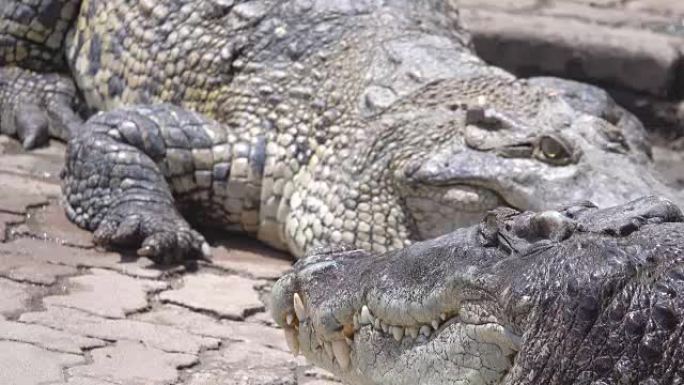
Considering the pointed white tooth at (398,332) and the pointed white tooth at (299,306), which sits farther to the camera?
the pointed white tooth at (299,306)

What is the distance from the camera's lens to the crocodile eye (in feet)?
17.8

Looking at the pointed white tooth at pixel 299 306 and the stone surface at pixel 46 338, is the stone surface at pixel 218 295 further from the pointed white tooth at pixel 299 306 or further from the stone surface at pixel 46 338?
the pointed white tooth at pixel 299 306

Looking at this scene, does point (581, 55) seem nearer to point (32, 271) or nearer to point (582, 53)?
point (582, 53)

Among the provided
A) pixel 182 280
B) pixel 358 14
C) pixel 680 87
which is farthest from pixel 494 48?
pixel 182 280

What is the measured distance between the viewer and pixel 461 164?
5.49 m

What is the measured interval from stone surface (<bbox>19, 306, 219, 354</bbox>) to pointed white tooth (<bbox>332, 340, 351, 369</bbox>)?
4.19 ft

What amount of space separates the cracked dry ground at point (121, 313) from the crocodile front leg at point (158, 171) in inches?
5.4

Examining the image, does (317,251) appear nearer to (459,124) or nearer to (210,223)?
(459,124)

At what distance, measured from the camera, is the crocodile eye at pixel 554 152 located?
5.41 metres

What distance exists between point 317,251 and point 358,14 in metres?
3.10

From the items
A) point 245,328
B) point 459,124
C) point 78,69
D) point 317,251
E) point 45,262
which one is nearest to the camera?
point 317,251

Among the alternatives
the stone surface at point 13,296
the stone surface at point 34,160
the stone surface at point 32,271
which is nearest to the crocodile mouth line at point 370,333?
the stone surface at point 13,296

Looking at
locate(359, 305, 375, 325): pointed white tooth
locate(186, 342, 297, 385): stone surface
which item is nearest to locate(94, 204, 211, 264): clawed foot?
locate(186, 342, 297, 385): stone surface

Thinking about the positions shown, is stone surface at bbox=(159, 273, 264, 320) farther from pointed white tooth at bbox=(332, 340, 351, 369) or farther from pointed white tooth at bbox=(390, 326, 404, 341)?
pointed white tooth at bbox=(390, 326, 404, 341)
